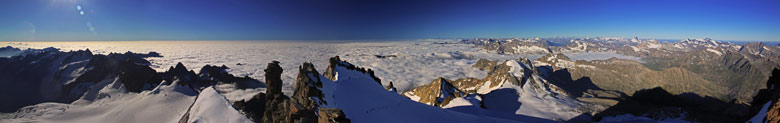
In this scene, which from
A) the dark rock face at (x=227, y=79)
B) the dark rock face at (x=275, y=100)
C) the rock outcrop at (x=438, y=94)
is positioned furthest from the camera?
the dark rock face at (x=227, y=79)

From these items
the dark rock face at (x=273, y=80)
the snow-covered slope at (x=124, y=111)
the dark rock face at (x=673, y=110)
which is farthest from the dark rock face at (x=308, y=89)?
the dark rock face at (x=673, y=110)

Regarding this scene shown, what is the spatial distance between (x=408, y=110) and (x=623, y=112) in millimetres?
58738

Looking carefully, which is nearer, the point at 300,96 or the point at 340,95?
the point at 300,96

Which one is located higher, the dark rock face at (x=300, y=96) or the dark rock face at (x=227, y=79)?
the dark rock face at (x=300, y=96)

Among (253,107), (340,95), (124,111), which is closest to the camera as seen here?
(340,95)

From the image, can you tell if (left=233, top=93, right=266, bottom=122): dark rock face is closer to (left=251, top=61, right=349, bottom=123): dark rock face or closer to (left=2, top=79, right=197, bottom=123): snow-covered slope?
(left=2, top=79, right=197, bottom=123): snow-covered slope

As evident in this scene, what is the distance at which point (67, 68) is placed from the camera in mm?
95812

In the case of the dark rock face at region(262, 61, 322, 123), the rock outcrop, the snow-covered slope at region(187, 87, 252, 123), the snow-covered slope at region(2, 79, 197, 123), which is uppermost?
the dark rock face at region(262, 61, 322, 123)

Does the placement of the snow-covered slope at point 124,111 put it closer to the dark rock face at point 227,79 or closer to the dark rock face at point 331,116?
the dark rock face at point 227,79

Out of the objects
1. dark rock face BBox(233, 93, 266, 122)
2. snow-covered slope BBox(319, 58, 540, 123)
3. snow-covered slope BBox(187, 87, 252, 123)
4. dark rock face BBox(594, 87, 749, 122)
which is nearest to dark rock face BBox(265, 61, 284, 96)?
snow-covered slope BBox(319, 58, 540, 123)

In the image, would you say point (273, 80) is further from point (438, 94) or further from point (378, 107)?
point (438, 94)

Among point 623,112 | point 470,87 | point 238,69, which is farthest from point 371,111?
point 238,69

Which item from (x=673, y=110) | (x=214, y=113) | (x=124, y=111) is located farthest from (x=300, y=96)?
(x=673, y=110)

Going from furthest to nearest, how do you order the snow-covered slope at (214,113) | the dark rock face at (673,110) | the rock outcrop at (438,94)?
the rock outcrop at (438,94) → the dark rock face at (673,110) → the snow-covered slope at (214,113)
